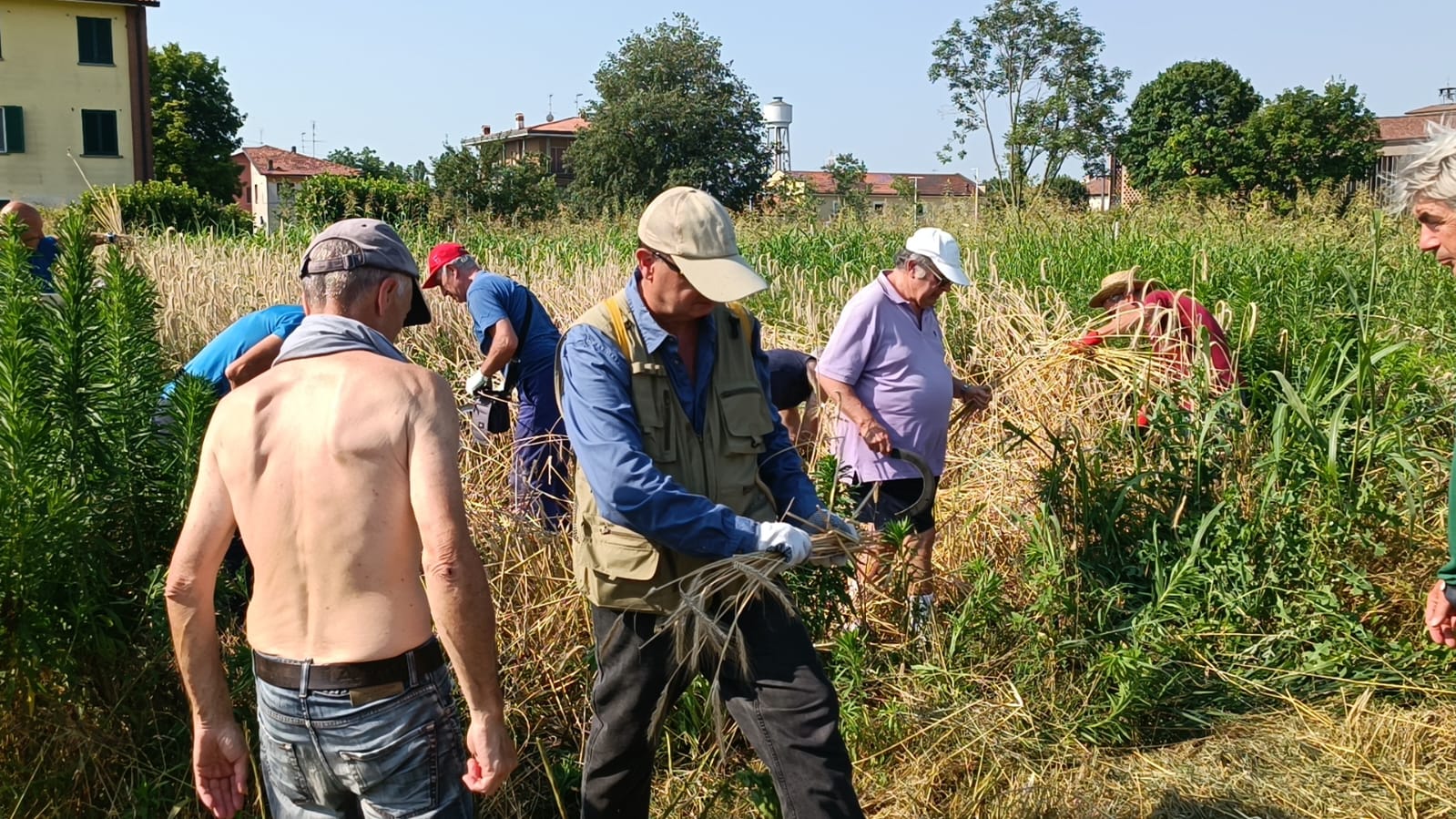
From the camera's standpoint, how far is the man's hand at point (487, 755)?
94.3 inches

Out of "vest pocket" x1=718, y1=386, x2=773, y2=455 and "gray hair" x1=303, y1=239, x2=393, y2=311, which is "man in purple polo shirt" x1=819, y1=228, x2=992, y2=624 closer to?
"vest pocket" x1=718, y1=386, x2=773, y2=455

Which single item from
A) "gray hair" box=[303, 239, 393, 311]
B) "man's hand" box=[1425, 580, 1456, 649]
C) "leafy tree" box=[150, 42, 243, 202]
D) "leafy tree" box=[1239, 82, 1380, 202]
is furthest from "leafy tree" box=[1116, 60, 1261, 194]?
"gray hair" box=[303, 239, 393, 311]

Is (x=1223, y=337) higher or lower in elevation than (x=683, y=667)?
higher

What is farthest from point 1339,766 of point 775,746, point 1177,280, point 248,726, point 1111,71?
point 1111,71

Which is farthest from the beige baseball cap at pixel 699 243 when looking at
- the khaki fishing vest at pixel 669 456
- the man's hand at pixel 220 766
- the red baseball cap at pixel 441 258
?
the red baseball cap at pixel 441 258

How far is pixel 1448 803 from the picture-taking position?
3.47 metres

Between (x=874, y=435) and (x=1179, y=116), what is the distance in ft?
131

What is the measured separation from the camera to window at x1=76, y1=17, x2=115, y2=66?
40250 millimetres

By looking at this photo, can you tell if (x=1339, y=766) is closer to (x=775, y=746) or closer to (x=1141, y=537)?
(x=1141, y=537)

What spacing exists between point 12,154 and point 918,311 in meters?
43.0

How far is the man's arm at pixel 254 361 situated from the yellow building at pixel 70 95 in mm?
40390

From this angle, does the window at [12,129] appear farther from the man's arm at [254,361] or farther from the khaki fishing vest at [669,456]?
the khaki fishing vest at [669,456]

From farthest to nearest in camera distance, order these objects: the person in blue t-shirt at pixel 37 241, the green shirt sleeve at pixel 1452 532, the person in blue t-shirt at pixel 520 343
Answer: the person in blue t-shirt at pixel 520 343, the person in blue t-shirt at pixel 37 241, the green shirt sleeve at pixel 1452 532

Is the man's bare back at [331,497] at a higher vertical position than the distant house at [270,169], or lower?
lower
